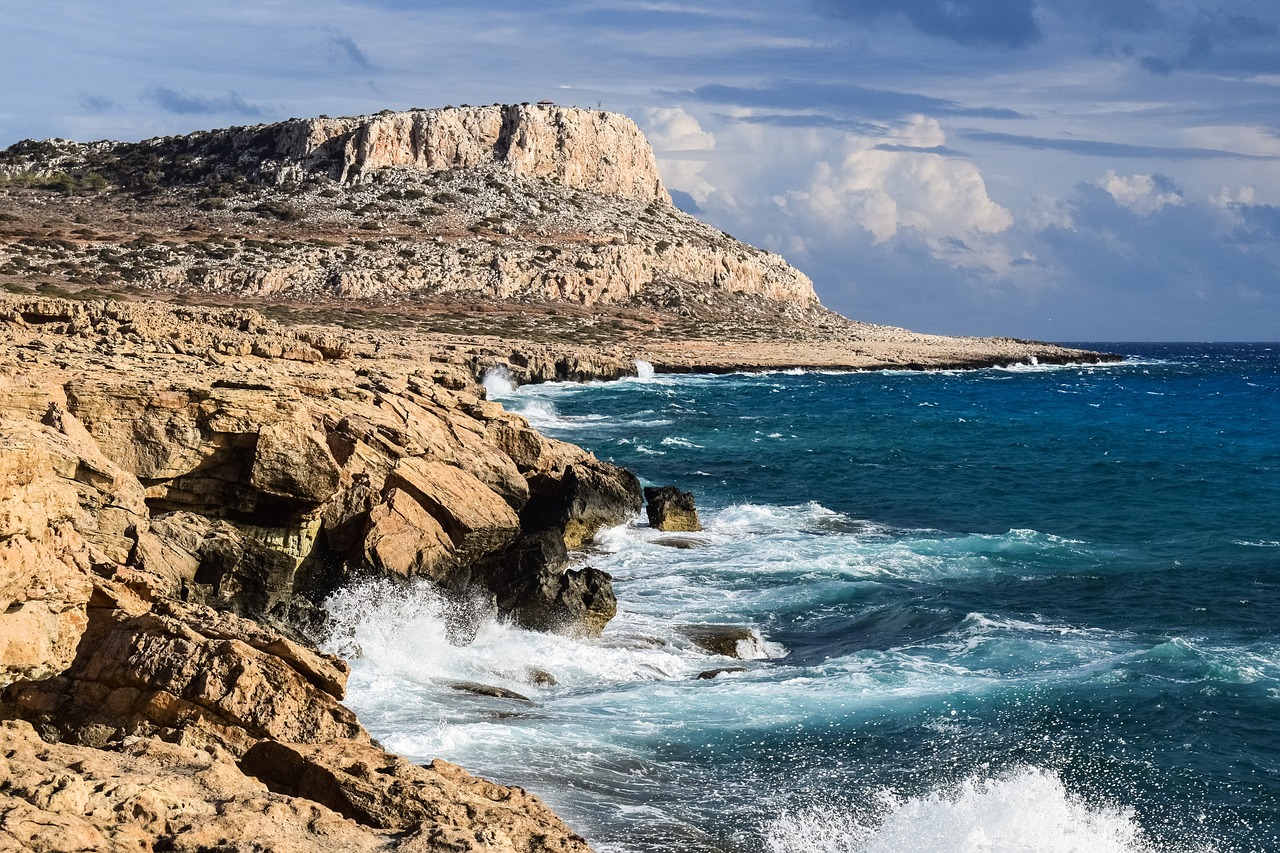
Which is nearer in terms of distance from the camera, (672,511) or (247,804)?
(247,804)

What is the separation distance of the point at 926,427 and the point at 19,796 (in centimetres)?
4739

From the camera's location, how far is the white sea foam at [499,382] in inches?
2256

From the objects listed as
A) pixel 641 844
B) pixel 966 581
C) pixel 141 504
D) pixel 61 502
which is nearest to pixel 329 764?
pixel 641 844

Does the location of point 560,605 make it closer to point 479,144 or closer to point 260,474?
point 260,474

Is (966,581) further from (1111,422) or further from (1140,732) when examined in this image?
(1111,422)

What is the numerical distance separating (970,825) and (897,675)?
5.83 meters

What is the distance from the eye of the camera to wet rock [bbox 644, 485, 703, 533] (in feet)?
92.1

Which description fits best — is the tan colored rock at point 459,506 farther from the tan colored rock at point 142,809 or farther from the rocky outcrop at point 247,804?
the tan colored rock at point 142,809

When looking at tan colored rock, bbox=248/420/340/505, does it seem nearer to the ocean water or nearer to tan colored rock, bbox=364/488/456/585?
tan colored rock, bbox=364/488/456/585

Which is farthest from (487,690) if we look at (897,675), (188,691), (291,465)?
(188,691)

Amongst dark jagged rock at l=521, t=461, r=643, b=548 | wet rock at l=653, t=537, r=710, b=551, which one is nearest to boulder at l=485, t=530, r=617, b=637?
dark jagged rock at l=521, t=461, r=643, b=548

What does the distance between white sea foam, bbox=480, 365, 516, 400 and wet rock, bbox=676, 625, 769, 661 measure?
36884 mm

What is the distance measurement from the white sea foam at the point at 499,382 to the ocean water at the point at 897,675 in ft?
68.7

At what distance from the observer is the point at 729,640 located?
63.3 feet
